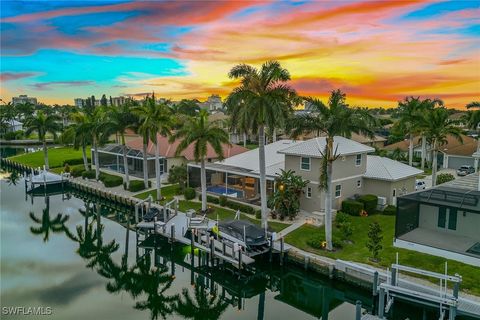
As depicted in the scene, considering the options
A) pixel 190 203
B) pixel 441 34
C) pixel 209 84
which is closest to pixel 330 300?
pixel 190 203

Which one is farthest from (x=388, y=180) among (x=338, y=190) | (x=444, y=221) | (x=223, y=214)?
(x=223, y=214)

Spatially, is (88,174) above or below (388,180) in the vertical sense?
below

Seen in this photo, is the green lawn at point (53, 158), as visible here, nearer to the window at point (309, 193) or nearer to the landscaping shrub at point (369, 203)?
the window at point (309, 193)

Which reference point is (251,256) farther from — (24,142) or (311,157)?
(24,142)

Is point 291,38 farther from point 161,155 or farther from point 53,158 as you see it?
point 53,158

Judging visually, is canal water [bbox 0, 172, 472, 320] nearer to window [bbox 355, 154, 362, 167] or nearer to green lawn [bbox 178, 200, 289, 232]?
green lawn [bbox 178, 200, 289, 232]

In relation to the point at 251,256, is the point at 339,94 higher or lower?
higher
